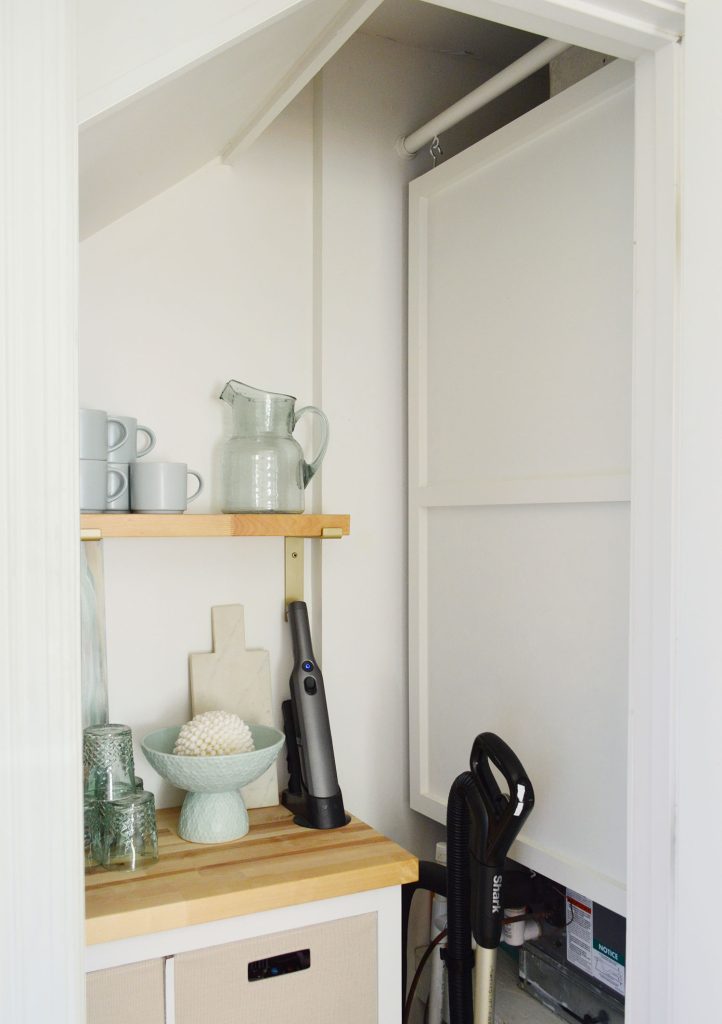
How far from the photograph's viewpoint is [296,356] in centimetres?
188

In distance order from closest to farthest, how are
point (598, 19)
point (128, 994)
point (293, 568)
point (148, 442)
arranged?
1. point (598, 19)
2. point (128, 994)
3. point (148, 442)
4. point (293, 568)

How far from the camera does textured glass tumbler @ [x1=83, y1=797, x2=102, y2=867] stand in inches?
56.6

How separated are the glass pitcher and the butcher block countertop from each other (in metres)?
0.60

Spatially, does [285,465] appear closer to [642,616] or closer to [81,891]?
[642,616]

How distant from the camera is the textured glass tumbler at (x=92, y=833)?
144 cm

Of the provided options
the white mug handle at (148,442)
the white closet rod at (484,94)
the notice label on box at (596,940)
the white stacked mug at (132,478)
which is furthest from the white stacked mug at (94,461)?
the notice label on box at (596,940)

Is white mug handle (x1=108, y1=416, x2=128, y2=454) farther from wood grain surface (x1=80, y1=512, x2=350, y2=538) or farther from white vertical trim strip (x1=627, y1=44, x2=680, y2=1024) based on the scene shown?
white vertical trim strip (x1=627, y1=44, x2=680, y2=1024)

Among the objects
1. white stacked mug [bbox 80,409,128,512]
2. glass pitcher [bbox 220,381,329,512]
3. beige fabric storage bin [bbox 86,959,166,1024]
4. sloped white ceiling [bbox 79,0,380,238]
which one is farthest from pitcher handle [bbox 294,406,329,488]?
beige fabric storage bin [bbox 86,959,166,1024]

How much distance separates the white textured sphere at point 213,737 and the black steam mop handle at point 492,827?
407 millimetres

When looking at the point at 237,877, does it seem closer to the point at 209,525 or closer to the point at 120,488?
the point at 209,525

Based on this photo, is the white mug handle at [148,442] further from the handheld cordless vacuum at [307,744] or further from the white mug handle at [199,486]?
the handheld cordless vacuum at [307,744]

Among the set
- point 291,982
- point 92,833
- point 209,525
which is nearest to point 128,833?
point 92,833

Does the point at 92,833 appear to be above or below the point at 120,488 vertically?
below

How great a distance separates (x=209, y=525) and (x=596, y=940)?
965 millimetres
